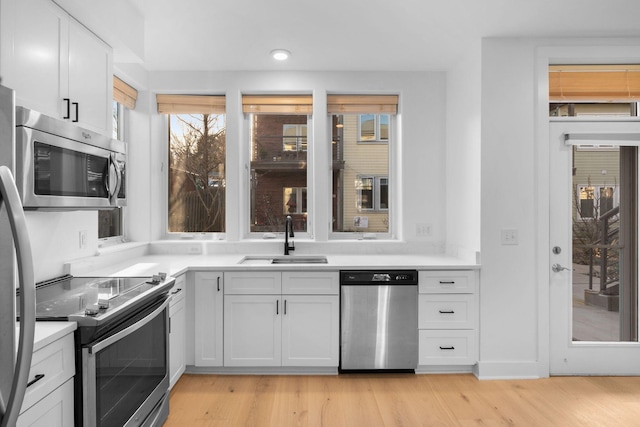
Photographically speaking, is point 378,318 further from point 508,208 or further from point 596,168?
point 596,168

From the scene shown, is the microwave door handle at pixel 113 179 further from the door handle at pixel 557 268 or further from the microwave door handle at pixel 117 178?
the door handle at pixel 557 268

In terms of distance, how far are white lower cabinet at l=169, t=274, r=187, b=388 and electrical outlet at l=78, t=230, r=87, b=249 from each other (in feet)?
2.04

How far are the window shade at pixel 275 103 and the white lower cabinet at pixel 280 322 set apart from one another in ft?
5.07

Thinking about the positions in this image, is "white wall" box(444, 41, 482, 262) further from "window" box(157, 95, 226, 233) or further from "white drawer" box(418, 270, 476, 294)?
"window" box(157, 95, 226, 233)

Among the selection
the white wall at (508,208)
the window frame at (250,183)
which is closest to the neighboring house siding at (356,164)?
the window frame at (250,183)

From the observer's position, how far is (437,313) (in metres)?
3.09

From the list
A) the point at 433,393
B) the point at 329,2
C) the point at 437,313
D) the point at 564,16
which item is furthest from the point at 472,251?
the point at 329,2

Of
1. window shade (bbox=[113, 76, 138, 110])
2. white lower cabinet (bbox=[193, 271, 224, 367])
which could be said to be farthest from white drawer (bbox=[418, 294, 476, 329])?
window shade (bbox=[113, 76, 138, 110])

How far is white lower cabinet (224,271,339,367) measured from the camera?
3.08 metres

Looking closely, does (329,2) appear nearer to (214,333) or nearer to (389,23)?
(389,23)

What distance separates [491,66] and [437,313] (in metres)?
1.86

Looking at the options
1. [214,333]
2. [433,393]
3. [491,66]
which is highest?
[491,66]

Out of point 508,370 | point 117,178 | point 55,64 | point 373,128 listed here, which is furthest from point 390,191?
point 55,64

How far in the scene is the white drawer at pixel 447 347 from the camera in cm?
308
